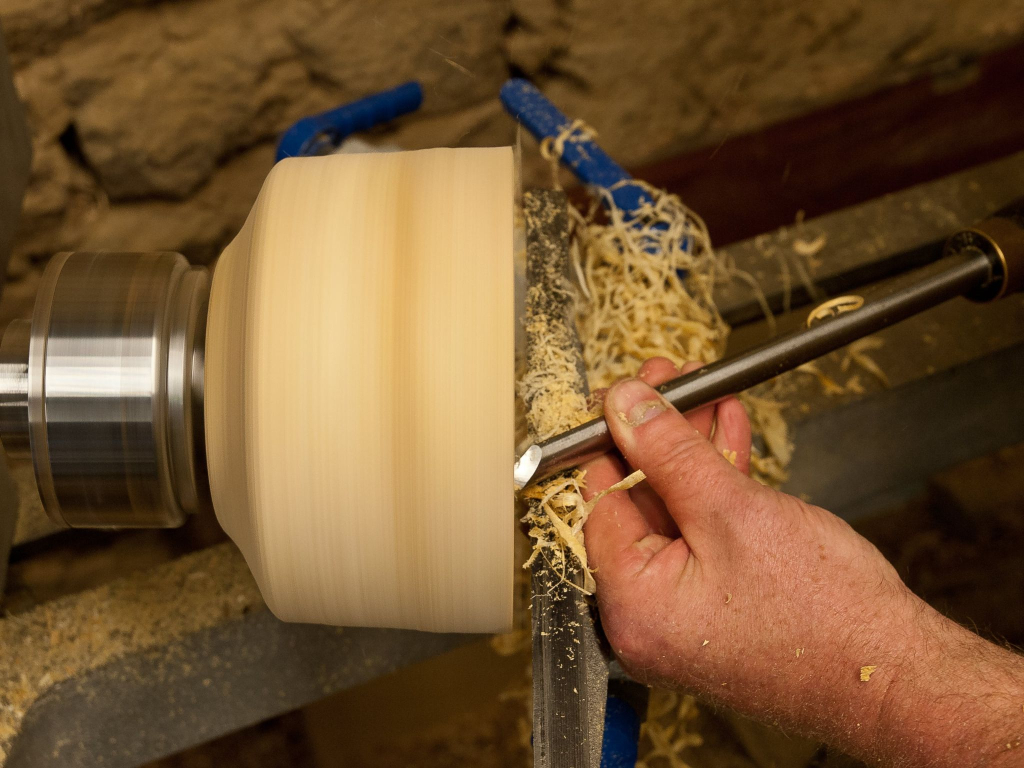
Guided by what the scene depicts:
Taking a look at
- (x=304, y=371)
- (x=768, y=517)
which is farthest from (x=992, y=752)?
(x=304, y=371)

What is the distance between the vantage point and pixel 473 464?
611mm

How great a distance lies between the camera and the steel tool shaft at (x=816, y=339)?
2.53 ft

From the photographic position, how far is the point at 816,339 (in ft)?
2.84

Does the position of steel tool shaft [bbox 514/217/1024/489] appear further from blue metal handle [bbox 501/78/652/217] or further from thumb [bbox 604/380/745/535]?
blue metal handle [bbox 501/78/652/217]

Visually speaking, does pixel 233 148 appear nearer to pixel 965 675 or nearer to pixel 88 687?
pixel 88 687

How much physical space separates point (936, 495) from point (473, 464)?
1152 mm

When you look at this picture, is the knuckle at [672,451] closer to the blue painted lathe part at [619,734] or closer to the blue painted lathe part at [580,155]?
the blue painted lathe part at [619,734]

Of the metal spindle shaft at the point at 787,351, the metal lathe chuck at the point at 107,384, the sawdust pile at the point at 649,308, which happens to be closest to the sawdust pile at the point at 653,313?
the sawdust pile at the point at 649,308

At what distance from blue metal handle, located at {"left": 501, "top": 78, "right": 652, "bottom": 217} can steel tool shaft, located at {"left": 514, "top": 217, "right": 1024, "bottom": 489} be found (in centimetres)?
35

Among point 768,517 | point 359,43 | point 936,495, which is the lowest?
point 936,495

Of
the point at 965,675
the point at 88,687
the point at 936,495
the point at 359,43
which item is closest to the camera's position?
the point at 965,675

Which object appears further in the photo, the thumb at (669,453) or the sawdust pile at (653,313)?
the sawdust pile at (653,313)

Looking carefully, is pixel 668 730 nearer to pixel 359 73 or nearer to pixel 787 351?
pixel 787 351

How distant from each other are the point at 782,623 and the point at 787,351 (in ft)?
1.00
